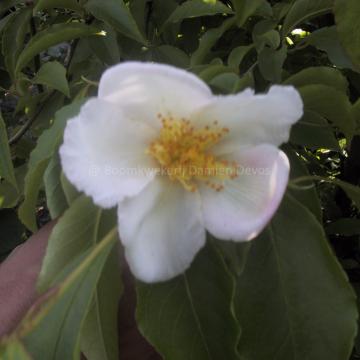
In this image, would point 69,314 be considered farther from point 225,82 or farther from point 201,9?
point 201,9

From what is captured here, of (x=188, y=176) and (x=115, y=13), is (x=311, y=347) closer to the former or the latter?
(x=188, y=176)

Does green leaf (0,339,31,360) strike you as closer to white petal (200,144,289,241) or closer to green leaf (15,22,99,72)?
white petal (200,144,289,241)

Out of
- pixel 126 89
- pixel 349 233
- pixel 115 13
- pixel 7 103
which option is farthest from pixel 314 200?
pixel 7 103

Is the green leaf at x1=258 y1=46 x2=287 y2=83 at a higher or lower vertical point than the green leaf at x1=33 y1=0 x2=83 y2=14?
lower

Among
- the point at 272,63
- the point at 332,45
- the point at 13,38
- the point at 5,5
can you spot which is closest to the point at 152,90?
the point at 272,63

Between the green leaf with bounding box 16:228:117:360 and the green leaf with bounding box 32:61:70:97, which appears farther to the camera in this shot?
the green leaf with bounding box 32:61:70:97

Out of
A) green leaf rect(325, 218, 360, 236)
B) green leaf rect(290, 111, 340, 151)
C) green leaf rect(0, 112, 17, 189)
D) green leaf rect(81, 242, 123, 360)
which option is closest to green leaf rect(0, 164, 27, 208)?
green leaf rect(0, 112, 17, 189)
